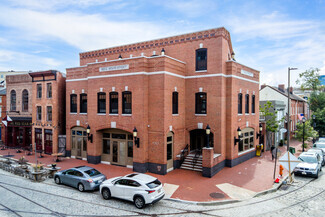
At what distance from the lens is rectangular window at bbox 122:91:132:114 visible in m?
18.5

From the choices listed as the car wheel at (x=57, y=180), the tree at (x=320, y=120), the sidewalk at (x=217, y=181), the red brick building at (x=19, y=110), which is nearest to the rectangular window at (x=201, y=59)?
the sidewalk at (x=217, y=181)

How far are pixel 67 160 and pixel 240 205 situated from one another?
56.4ft

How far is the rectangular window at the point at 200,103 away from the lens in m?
20.1

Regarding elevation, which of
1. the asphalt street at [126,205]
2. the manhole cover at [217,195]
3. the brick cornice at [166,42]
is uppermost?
the brick cornice at [166,42]

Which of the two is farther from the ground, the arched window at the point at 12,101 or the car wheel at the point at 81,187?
the arched window at the point at 12,101

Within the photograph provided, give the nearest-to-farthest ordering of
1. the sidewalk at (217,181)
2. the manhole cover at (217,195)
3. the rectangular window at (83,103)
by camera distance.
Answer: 1. the manhole cover at (217,195)
2. the sidewalk at (217,181)
3. the rectangular window at (83,103)

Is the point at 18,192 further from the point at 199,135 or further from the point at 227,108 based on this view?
the point at 227,108

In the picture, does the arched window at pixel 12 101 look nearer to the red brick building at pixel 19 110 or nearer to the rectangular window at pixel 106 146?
the red brick building at pixel 19 110

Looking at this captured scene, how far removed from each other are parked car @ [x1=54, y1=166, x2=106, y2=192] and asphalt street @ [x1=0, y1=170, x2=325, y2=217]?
0.41m

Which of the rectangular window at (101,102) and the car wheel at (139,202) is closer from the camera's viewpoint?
the car wheel at (139,202)

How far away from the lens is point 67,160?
869 inches

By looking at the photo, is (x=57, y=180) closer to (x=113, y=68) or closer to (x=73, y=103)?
(x=113, y=68)

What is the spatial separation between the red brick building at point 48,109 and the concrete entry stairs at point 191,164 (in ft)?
48.4

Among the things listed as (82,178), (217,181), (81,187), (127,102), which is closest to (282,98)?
(217,181)
